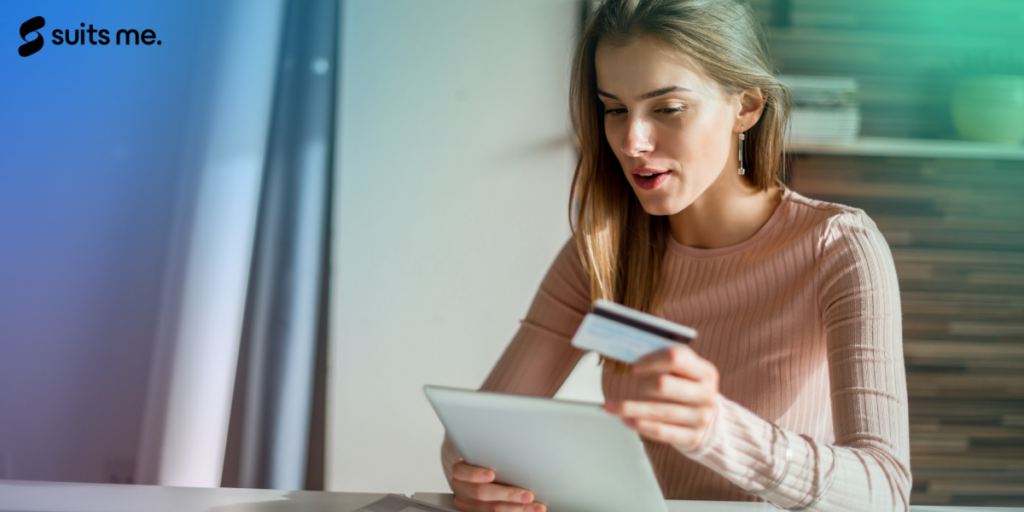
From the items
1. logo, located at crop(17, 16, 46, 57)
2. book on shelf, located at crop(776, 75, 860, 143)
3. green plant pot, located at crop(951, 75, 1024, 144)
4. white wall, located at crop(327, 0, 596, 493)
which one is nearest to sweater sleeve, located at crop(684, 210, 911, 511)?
book on shelf, located at crop(776, 75, 860, 143)

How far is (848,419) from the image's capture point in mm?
824

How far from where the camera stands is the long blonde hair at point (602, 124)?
1003 millimetres

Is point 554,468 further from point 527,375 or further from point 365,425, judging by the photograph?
point 365,425

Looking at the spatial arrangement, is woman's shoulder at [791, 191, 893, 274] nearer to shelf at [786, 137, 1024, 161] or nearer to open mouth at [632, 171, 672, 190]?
open mouth at [632, 171, 672, 190]

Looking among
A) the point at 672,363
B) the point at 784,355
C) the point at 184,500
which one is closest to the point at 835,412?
the point at 784,355

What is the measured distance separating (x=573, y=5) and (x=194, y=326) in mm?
1530

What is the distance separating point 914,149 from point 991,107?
259 mm

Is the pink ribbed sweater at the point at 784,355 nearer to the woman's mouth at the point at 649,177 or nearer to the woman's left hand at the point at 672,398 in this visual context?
the woman's left hand at the point at 672,398

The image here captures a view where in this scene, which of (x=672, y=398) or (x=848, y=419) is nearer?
(x=672, y=398)

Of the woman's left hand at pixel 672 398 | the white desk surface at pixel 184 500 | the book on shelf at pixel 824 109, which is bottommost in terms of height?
the white desk surface at pixel 184 500

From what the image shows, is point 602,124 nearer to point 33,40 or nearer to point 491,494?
point 491,494

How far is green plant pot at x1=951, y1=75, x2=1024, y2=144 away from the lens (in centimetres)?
201

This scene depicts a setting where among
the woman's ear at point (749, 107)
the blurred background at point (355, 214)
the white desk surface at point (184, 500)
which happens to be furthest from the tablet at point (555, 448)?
the blurred background at point (355, 214)

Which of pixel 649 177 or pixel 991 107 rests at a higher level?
pixel 991 107
